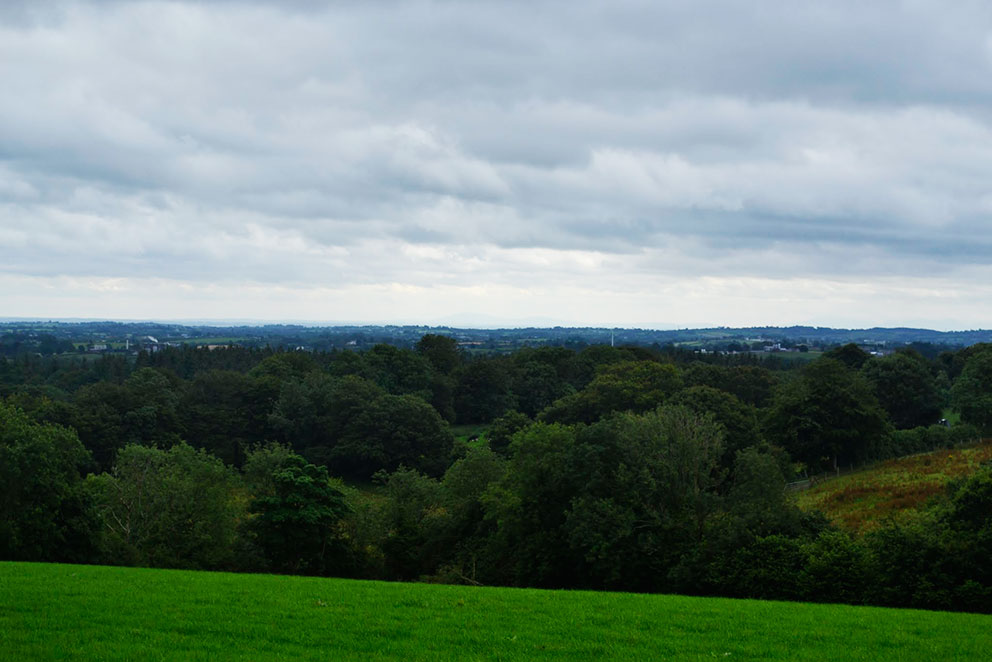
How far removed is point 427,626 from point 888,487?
41500 mm

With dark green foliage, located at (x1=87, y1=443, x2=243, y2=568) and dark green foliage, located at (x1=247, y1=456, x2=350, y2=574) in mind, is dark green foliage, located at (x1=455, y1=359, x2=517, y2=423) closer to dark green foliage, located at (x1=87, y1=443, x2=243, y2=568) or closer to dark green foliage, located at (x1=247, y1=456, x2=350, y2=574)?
dark green foliage, located at (x1=87, y1=443, x2=243, y2=568)

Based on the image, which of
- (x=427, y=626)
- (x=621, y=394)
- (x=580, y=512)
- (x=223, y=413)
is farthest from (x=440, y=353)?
(x=427, y=626)

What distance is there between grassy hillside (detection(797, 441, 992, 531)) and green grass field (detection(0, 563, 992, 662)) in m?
21.0

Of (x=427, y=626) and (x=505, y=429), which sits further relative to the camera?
(x=505, y=429)

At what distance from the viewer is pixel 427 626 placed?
14938 mm

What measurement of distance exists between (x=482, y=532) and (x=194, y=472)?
15.0 metres

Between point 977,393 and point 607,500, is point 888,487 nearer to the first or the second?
point 607,500

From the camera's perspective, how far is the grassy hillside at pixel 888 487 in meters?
40.3

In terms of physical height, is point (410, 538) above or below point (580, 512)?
below

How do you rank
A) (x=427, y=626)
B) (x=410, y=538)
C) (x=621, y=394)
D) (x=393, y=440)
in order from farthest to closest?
(x=393, y=440) → (x=621, y=394) → (x=410, y=538) → (x=427, y=626)

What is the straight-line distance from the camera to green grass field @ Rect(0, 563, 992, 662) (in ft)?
42.2

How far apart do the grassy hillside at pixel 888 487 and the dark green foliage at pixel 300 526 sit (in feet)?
79.7

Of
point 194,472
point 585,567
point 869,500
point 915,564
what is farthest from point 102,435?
point 915,564

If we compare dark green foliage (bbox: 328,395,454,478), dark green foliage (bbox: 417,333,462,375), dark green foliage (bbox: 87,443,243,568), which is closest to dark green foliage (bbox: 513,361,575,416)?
dark green foliage (bbox: 417,333,462,375)
